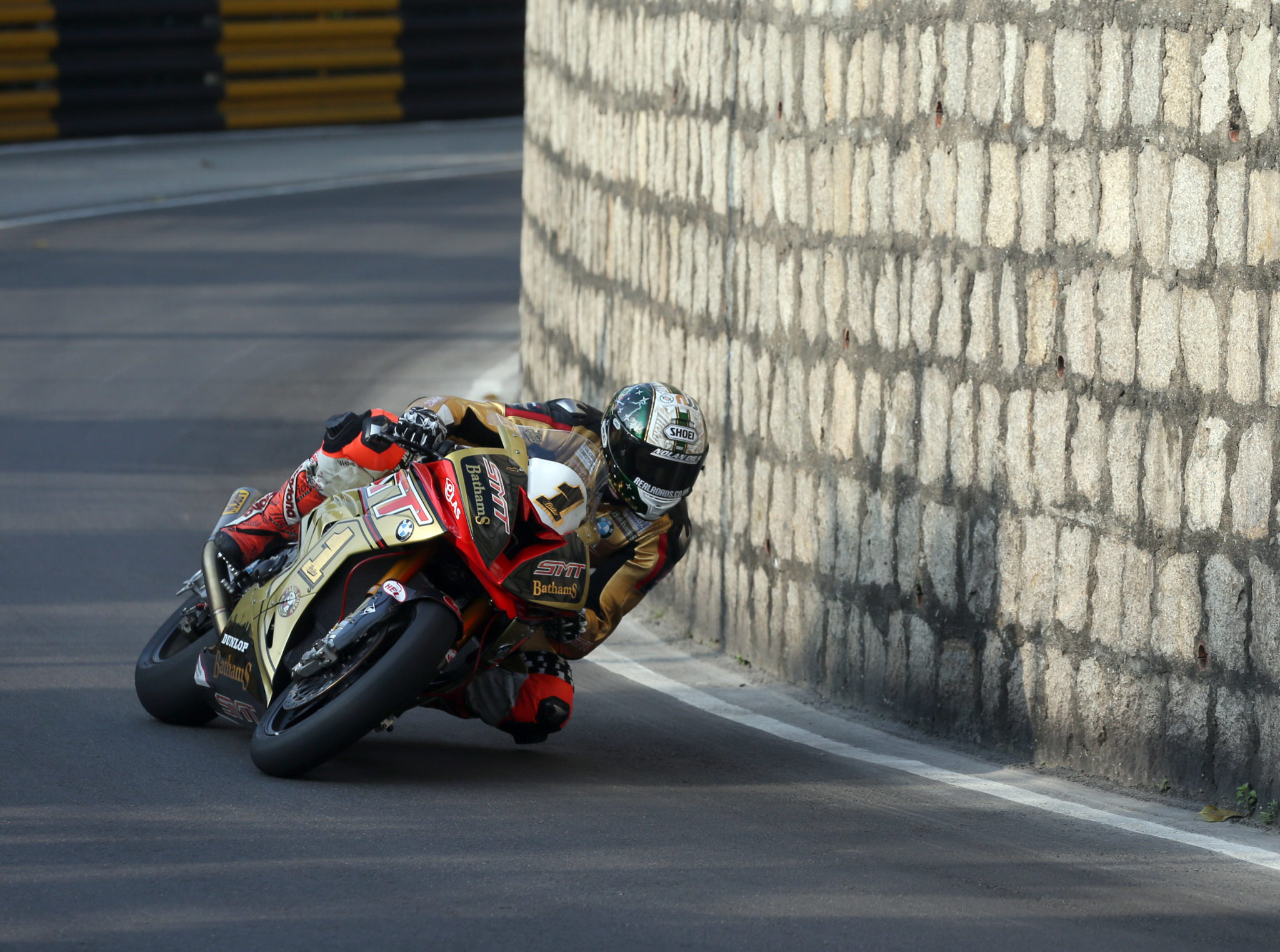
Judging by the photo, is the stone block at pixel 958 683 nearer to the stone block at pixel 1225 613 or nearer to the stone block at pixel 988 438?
the stone block at pixel 988 438

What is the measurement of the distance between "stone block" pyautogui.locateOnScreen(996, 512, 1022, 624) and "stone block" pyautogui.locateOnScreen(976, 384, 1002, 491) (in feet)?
0.53

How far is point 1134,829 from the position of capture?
572 centimetres

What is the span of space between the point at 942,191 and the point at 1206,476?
165cm

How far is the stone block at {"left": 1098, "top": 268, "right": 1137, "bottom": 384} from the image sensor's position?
6.02m

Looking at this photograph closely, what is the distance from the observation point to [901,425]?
7117 millimetres

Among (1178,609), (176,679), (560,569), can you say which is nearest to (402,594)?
(560,569)

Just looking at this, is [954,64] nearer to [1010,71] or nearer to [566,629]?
[1010,71]

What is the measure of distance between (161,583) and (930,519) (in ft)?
12.9

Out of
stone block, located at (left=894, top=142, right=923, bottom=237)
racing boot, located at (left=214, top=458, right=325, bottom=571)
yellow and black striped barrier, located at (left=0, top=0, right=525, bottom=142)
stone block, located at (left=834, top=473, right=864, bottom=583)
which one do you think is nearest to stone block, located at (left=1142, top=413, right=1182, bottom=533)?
stone block, located at (left=894, top=142, right=923, bottom=237)

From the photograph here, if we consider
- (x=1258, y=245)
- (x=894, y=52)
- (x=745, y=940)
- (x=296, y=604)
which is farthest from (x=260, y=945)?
(x=894, y=52)

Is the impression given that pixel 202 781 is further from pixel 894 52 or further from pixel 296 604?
pixel 894 52

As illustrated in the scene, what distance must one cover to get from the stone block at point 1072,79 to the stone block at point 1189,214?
0.48m

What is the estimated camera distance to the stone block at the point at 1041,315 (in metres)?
6.34

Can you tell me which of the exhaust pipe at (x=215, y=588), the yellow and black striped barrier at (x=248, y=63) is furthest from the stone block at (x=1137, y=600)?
the yellow and black striped barrier at (x=248, y=63)
